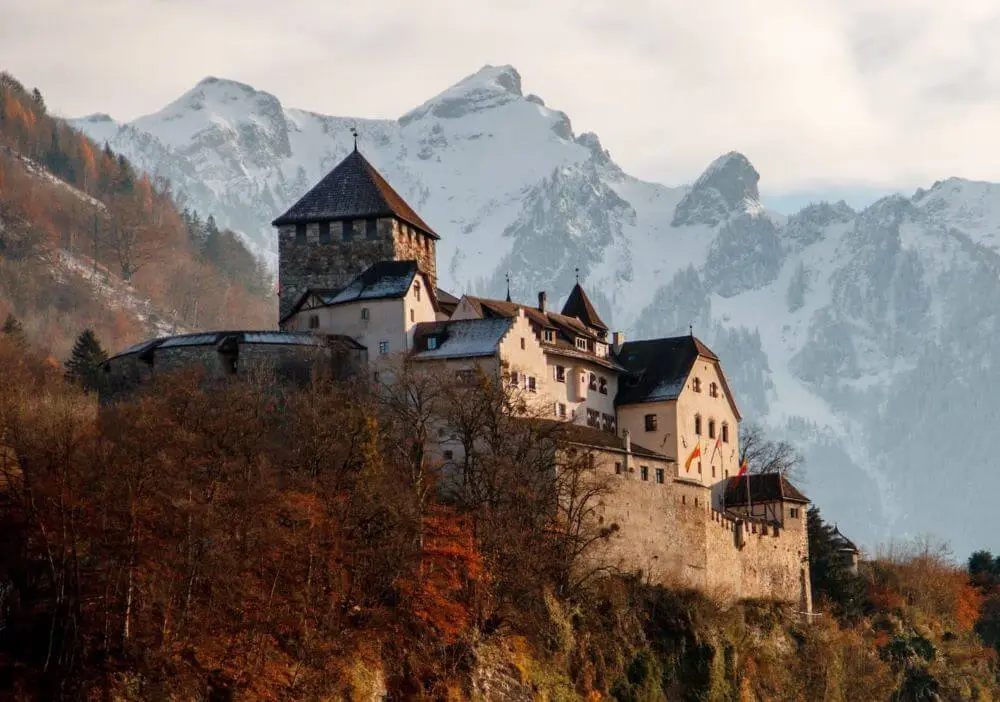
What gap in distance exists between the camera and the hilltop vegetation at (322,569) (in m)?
60.5

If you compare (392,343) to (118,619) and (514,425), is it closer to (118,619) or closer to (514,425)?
(514,425)

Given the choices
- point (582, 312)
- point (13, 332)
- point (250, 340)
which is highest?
point (582, 312)

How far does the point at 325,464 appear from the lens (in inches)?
2808

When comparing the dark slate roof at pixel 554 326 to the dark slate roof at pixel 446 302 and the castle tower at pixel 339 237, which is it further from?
the castle tower at pixel 339 237

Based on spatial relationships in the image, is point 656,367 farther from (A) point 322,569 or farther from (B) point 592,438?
(A) point 322,569

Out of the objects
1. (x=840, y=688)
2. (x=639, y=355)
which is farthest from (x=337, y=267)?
(x=840, y=688)

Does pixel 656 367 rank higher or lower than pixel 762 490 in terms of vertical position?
higher

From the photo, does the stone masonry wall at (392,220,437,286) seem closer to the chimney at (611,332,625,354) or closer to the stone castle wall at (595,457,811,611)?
the chimney at (611,332,625,354)

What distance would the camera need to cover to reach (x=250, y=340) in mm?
81938

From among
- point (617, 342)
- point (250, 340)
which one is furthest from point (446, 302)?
point (250, 340)

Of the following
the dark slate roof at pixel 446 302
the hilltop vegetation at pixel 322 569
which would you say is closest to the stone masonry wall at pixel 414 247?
the dark slate roof at pixel 446 302

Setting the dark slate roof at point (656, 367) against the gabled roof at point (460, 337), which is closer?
the gabled roof at point (460, 337)

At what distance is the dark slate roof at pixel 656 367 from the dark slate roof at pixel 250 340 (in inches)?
615

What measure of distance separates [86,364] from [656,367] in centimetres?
2902
